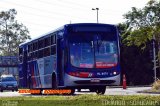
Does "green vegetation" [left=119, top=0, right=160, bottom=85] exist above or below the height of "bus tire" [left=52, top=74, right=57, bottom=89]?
above

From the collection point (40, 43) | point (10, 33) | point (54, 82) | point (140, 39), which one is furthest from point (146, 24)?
point (10, 33)

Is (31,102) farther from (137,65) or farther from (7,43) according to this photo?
(7,43)

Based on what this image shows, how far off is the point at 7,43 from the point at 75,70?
3299 inches

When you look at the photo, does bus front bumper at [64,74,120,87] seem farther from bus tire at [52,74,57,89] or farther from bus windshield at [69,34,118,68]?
bus tire at [52,74,57,89]

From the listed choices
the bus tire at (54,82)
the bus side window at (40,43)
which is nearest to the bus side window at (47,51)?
the bus side window at (40,43)

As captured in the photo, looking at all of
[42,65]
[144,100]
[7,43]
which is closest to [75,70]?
[42,65]

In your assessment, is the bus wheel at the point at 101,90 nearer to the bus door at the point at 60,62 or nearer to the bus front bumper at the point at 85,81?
the bus front bumper at the point at 85,81

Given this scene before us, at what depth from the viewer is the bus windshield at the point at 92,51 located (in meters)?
24.2

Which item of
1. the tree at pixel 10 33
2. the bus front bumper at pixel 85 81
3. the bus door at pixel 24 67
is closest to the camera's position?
the bus front bumper at pixel 85 81

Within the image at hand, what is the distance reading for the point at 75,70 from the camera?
24.3 metres

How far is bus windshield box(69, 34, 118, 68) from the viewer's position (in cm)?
2423

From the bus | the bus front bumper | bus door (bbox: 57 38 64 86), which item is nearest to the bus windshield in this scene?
the bus

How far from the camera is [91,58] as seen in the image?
2420 cm

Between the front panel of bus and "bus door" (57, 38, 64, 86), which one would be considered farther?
"bus door" (57, 38, 64, 86)
